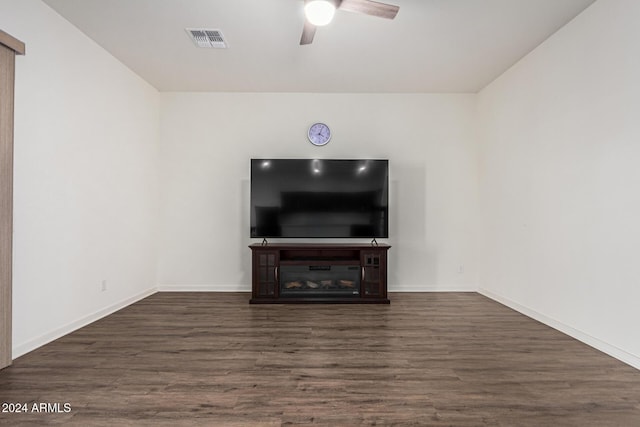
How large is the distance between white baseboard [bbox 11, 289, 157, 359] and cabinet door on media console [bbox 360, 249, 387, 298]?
2.89 m

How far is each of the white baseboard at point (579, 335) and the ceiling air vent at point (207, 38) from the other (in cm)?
426

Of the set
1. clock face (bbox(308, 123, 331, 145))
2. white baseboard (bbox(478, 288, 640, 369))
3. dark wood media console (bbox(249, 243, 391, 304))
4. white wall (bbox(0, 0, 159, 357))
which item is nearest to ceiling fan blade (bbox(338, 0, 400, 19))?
clock face (bbox(308, 123, 331, 145))

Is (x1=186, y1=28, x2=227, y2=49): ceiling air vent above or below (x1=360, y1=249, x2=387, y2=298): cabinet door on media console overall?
above

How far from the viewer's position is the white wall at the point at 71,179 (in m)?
2.63

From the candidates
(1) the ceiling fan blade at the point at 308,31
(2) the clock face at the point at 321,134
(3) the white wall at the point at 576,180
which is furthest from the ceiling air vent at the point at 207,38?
(3) the white wall at the point at 576,180

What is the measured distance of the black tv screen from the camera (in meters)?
4.48

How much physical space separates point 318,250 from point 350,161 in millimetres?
1252

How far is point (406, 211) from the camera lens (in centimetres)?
487

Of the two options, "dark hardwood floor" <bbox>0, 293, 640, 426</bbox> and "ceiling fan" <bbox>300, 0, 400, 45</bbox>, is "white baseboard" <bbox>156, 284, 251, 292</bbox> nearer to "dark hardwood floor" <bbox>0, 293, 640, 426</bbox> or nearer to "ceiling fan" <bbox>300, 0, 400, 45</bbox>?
"dark hardwood floor" <bbox>0, 293, 640, 426</bbox>

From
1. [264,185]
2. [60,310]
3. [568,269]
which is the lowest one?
[60,310]

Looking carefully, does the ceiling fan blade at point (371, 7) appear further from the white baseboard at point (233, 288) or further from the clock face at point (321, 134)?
the white baseboard at point (233, 288)

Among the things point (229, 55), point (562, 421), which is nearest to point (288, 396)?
point (562, 421)

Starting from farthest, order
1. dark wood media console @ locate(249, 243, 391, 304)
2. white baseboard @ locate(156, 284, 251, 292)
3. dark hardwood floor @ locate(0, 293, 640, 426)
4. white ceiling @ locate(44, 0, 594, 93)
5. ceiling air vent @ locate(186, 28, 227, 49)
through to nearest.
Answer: white baseboard @ locate(156, 284, 251, 292), dark wood media console @ locate(249, 243, 391, 304), ceiling air vent @ locate(186, 28, 227, 49), white ceiling @ locate(44, 0, 594, 93), dark hardwood floor @ locate(0, 293, 640, 426)

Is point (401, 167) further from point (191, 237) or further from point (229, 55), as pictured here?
point (191, 237)
